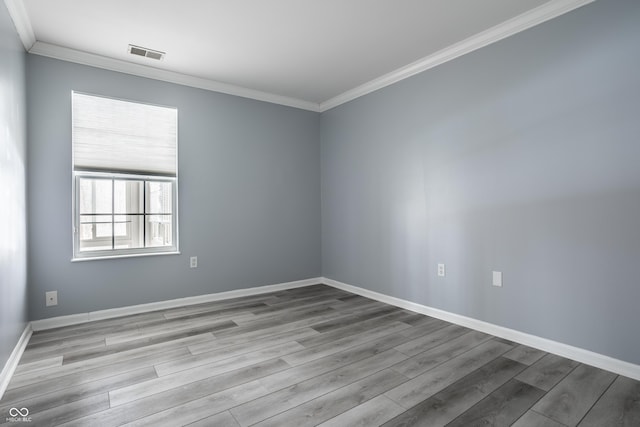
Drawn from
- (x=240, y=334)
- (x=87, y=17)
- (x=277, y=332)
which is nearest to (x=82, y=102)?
(x=87, y=17)

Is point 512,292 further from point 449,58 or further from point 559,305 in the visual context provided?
point 449,58

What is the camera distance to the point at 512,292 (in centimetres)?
273

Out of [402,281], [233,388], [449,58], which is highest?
[449,58]

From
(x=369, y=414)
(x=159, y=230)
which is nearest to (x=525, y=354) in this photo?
(x=369, y=414)

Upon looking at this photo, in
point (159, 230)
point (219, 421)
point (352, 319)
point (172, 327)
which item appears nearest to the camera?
point (219, 421)

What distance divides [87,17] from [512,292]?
13.1ft

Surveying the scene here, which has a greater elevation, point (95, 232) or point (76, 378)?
point (95, 232)

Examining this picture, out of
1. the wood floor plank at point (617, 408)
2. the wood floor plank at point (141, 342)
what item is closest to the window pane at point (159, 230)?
the wood floor plank at point (141, 342)

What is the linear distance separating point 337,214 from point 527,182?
242cm

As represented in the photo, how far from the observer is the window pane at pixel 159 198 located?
366cm

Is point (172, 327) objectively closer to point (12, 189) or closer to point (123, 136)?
point (12, 189)

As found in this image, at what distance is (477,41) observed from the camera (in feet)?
9.59

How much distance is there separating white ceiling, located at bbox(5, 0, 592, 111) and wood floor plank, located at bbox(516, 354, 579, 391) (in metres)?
2.50

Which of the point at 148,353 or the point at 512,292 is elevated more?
the point at 512,292
